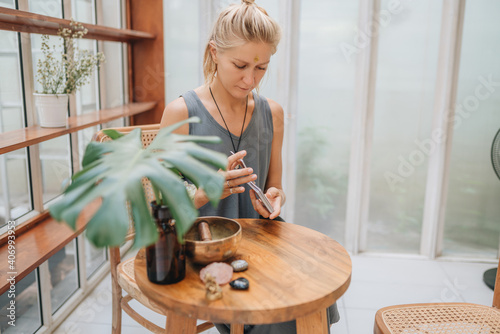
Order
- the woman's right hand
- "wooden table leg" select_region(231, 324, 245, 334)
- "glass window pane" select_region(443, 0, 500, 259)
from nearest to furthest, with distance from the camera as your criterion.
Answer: the woman's right hand
"wooden table leg" select_region(231, 324, 245, 334)
"glass window pane" select_region(443, 0, 500, 259)

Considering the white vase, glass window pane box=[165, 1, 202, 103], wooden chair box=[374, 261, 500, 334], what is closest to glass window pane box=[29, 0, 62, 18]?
the white vase

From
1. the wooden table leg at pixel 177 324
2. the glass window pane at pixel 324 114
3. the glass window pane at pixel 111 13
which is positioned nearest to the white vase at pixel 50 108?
the glass window pane at pixel 111 13

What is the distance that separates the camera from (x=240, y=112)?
1596 millimetres

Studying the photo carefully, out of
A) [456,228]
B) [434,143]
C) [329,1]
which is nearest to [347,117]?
[434,143]

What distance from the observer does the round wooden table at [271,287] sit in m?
0.81

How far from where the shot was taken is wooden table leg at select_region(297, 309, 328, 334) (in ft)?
3.03

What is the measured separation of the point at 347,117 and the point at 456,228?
1.10 meters

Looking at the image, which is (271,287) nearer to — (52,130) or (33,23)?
(52,130)

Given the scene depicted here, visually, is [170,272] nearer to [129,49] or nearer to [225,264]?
[225,264]

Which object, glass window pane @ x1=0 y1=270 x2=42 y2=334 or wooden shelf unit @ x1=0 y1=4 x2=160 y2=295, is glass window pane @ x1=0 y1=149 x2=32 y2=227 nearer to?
wooden shelf unit @ x1=0 y1=4 x2=160 y2=295

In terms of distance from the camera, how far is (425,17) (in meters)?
2.53

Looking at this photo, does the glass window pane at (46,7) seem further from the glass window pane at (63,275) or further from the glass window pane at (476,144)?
the glass window pane at (476,144)

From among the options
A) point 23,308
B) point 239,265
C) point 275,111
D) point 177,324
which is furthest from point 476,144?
point 23,308

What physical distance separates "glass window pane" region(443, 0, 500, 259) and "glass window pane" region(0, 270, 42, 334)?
101 inches
